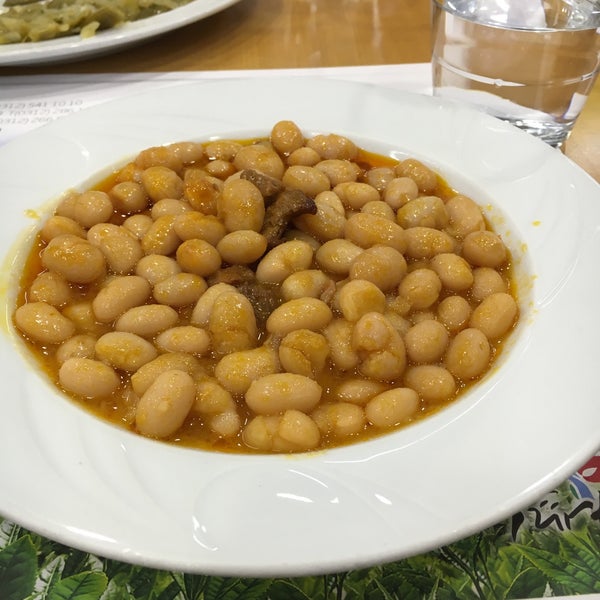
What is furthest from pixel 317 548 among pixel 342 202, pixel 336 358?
pixel 342 202

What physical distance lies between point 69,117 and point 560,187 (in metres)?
1.25

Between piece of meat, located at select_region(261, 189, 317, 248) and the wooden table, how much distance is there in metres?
1.01

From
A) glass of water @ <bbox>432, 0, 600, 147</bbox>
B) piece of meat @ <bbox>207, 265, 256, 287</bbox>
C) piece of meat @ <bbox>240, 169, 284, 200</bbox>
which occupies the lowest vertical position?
piece of meat @ <bbox>207, 265, 256, 287</bbox>

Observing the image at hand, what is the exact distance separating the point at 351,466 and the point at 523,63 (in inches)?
58.4

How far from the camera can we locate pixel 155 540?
84 cm

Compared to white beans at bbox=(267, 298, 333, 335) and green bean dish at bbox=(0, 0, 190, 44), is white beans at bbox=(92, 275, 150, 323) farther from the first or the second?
green bean dish at bbox=(0, 0, 190, 44)

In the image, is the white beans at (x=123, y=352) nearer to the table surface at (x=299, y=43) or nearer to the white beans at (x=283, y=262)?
the white beans at (x=283, y=262)

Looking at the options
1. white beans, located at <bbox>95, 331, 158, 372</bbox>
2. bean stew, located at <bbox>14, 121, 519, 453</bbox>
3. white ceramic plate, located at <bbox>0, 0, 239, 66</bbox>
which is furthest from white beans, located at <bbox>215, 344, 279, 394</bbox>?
white ceramic plate, located at <bbox>0, 0, 239, 66</bbox>

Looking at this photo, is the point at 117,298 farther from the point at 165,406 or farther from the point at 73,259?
the point at 165,406

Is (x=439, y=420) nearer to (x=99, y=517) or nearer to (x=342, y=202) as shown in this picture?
(x=99, y=517)

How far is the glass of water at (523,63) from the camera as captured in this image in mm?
1856

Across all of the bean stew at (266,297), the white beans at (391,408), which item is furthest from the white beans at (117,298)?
the white beans at (391,408)

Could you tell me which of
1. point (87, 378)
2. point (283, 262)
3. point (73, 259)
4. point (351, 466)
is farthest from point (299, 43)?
point (351, 466)

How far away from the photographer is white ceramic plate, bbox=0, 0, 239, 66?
204cm
